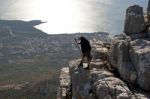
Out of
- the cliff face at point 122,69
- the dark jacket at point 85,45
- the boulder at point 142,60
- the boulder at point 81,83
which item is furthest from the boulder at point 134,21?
the dark jacket at point 85,45

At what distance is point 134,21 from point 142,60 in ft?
10.7

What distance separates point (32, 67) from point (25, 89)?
56566 millimetres

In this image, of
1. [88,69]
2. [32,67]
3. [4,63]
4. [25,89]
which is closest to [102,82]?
[88,69]

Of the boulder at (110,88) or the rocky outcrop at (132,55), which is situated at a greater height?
the rocky outcrop at (132,55)

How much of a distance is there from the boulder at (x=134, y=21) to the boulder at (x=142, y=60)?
147 centimetres

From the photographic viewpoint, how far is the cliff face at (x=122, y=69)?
17469mm

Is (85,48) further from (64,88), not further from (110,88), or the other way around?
(110,88)

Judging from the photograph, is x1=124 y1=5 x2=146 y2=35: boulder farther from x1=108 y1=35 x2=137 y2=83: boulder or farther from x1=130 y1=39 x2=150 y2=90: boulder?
x1=130 y1=39 x2=150 y2=90: boulder

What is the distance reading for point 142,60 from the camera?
17703 millimetres

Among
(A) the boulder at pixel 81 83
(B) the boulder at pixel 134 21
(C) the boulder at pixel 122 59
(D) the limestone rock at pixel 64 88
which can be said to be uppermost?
(B) the boulder at pixel 134 21

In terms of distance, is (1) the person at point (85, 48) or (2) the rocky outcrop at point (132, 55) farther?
(1) the person at point (85, 48)

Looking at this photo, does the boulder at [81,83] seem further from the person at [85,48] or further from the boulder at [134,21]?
the boulder at [134,21]

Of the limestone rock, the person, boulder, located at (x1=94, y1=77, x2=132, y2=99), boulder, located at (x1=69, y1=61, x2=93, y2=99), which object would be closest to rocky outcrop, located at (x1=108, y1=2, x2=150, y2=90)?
boulder, located at (x1=94, y1=77, x2=132, y2=99)

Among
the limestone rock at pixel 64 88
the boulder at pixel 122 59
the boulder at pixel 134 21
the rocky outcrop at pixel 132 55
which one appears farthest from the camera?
the limestone rock at pixel 64 88
